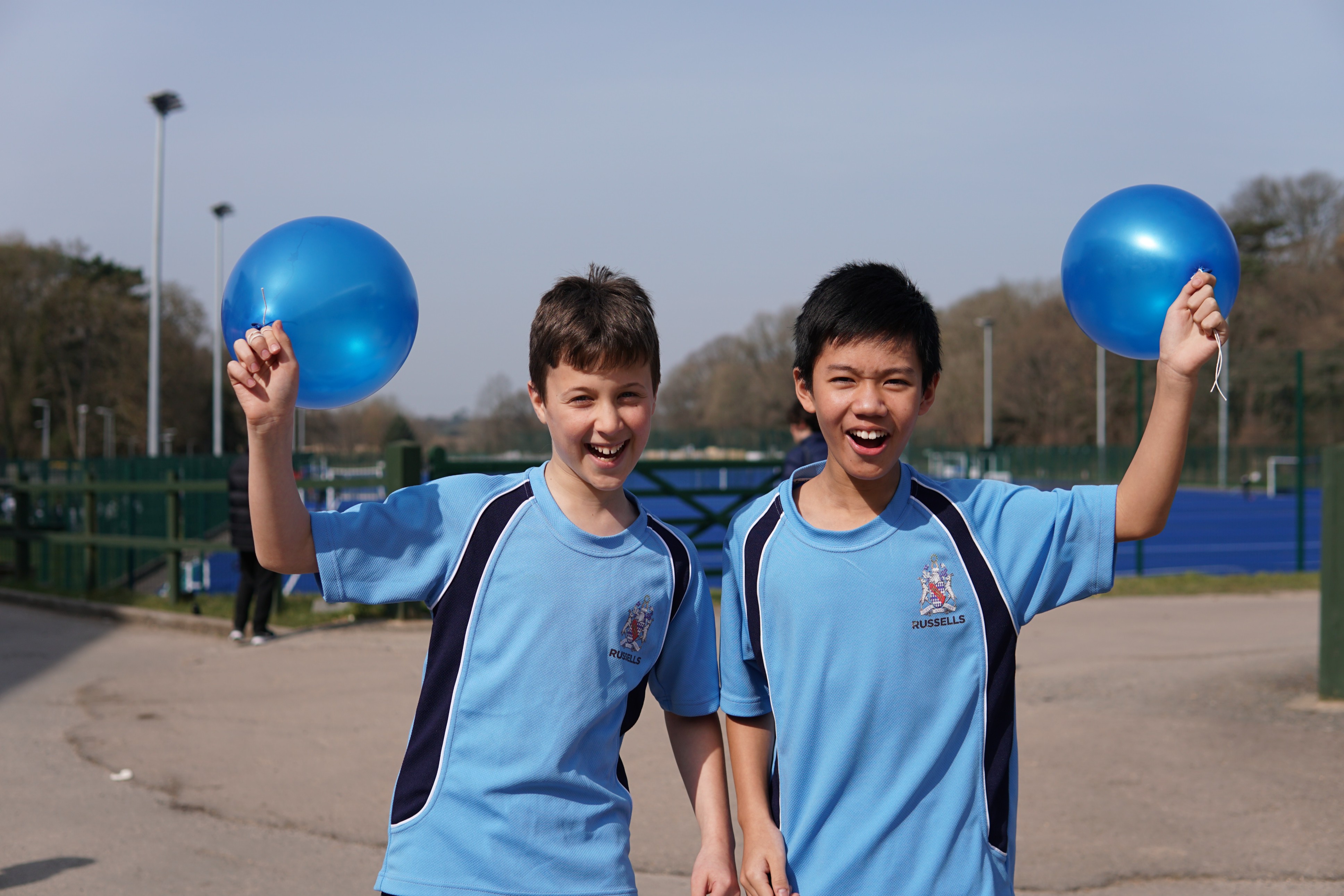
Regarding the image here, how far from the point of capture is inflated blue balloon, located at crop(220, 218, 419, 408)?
82.6 inches

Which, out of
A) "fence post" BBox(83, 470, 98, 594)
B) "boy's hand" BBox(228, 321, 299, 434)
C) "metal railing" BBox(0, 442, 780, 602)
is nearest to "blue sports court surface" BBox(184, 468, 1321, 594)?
"metal railing" BBox(0, 442, 780, 602)

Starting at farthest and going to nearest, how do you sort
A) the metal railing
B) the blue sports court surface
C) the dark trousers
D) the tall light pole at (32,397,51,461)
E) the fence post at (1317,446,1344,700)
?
the tall light pole at (32,397,51,461)
the blue sports court surface
the metal railing
the dark trousers
the fence post at (1317,446,1344,700)

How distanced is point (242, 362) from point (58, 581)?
44.7ft

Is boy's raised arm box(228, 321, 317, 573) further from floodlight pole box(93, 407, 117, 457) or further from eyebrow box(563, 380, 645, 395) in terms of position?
floodlight pole box(93, 407, 117, 457)

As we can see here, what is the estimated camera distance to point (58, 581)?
1366 centimetres

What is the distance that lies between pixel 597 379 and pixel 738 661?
626 mm

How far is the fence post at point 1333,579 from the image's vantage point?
6816 mm

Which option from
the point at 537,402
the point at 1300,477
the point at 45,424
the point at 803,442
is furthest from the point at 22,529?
the point at 45,424

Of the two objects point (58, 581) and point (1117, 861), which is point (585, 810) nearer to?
point (1117, 861)

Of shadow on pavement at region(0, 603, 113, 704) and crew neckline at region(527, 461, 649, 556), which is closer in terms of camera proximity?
crew neckline at region(527, 461, 649, 556)

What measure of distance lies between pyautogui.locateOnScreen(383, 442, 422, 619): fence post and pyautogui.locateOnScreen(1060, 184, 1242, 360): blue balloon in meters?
8.29

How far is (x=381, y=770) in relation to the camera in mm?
5773

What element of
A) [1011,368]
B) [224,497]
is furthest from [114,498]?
[1011,368]

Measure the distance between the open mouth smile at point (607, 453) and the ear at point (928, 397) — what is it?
0.58 metres
